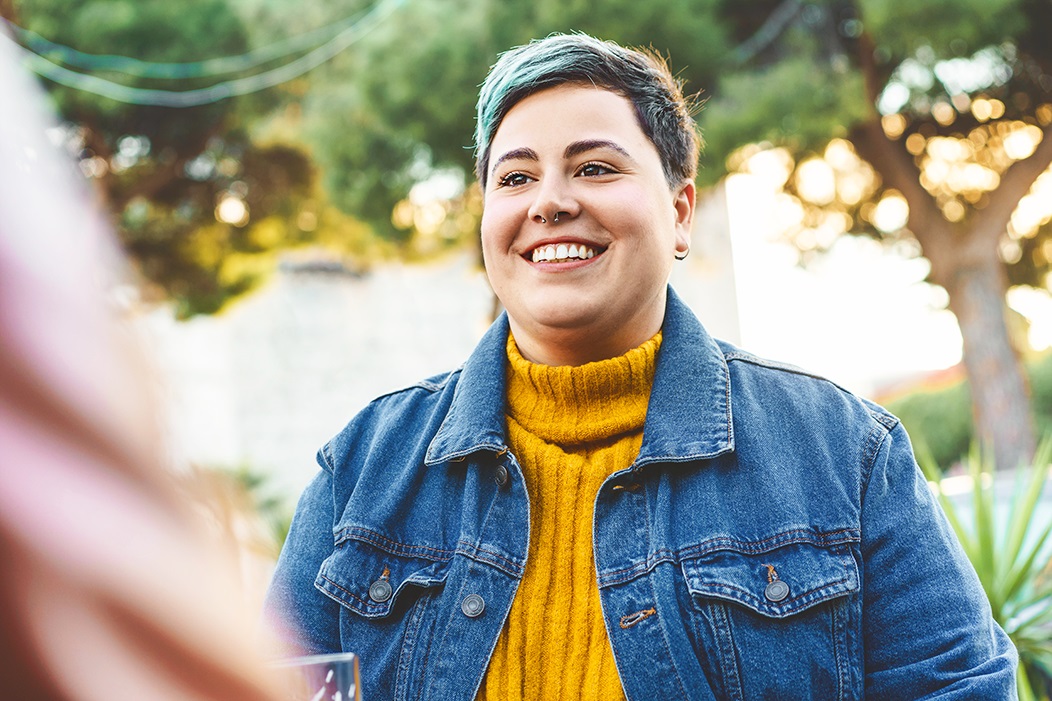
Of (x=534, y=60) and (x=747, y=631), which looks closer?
(x=747, y=631)

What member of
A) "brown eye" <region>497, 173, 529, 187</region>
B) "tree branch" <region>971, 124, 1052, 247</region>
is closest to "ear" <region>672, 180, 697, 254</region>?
"brown eye" <region>497, 173, 529, 187</region>

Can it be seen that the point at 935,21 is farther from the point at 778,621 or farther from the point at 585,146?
the point at 778,621

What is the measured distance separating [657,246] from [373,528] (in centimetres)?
75

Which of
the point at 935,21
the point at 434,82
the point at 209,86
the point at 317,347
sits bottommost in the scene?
the point at 434,82

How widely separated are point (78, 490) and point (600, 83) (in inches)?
67.4

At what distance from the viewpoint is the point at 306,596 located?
1.85 metres

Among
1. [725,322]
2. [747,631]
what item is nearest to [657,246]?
[747,631]

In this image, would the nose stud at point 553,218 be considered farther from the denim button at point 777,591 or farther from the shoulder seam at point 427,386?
the denim button at point 777,591

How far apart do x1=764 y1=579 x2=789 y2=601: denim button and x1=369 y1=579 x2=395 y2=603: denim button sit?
25.5 inches

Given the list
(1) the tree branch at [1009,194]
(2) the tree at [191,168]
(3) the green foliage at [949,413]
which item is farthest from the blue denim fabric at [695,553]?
(3) the green foliage at [949,413]

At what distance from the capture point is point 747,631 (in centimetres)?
161

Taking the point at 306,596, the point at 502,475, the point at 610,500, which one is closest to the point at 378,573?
the point at 306,596

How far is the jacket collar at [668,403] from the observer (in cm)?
177

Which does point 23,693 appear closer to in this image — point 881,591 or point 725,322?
point 881,591
